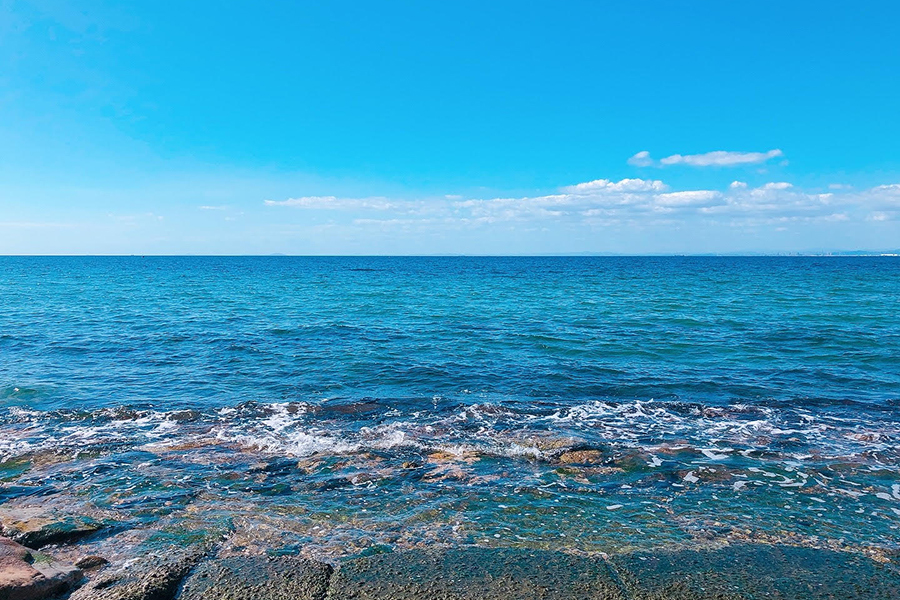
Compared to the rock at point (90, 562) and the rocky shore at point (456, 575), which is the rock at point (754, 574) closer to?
the rocky shore at point (456, 575)

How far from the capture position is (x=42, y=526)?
9195mm

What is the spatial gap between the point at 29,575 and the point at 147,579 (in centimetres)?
145

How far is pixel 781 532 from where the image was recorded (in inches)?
367

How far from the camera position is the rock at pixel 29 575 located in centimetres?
682

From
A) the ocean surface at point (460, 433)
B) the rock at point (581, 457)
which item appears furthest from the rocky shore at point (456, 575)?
the rock at point (581, 457)

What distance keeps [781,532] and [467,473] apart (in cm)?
599

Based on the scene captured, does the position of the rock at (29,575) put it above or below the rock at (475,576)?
above

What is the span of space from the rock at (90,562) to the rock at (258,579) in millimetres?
1560

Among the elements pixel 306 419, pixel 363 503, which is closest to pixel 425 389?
pixel 306 419

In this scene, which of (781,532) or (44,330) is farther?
(44,330)

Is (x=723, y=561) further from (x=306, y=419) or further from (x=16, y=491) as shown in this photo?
(x=16, y=491)

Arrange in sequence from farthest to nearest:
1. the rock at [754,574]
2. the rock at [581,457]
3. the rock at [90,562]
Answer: the rock at [581,457] → the rock at [90,562] → the rock at [754,574]

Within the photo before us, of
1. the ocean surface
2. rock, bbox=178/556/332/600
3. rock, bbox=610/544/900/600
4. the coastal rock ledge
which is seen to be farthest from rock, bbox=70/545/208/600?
rock, bbox=610/544/900/600

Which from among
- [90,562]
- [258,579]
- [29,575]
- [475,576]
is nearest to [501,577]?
[475,576]
